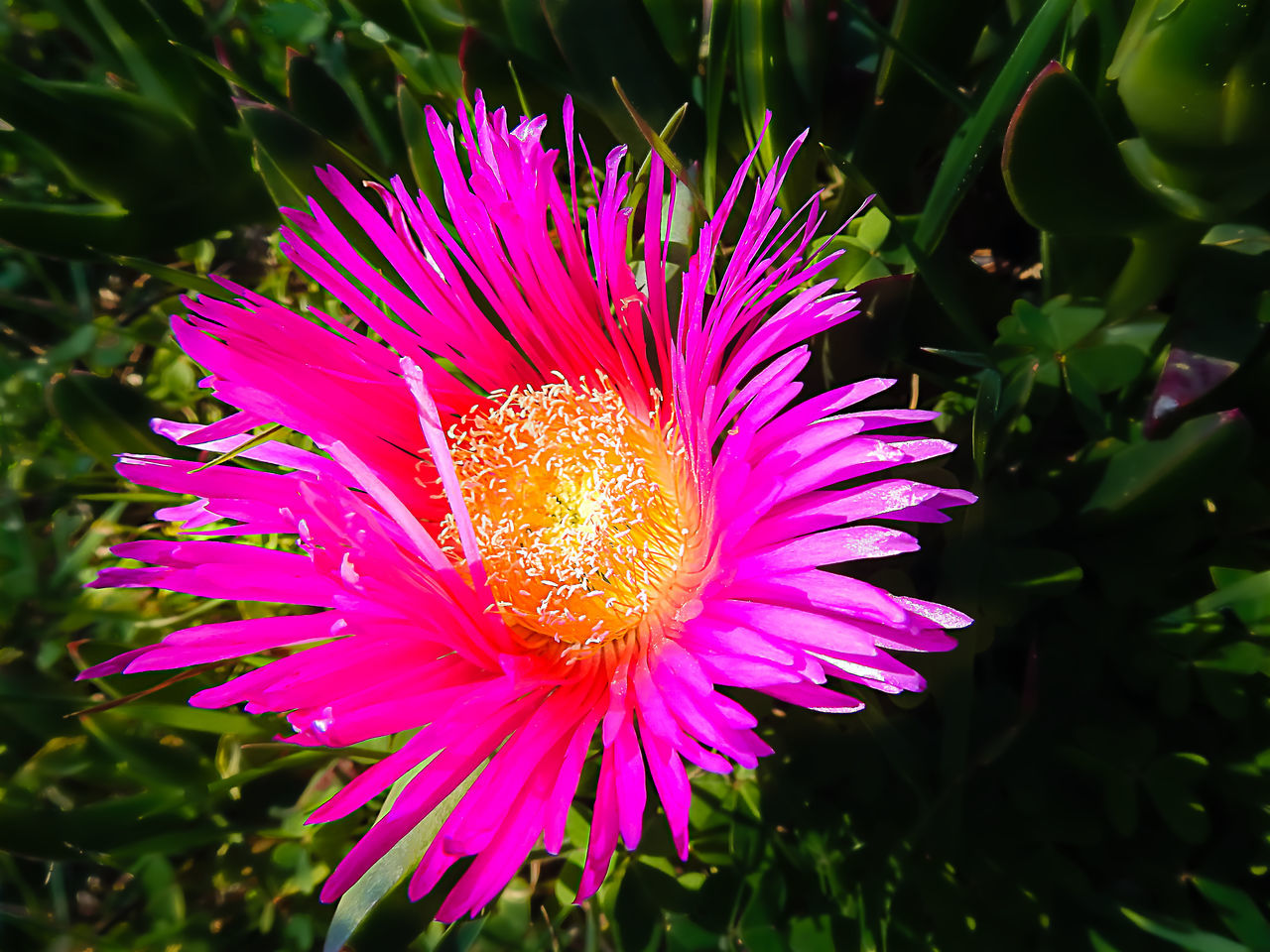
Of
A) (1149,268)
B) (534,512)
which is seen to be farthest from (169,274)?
(1149,268)

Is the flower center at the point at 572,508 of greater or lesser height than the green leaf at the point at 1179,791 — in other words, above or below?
above

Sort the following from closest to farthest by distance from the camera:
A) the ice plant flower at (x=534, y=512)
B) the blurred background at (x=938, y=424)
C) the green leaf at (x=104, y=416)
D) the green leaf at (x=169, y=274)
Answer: the ice plant flower at (x=534, y=512)
the blurred background at (x=938, y=424)
the green leaf at (x=169, y=274)
the green leaf at (x=104, y=416)

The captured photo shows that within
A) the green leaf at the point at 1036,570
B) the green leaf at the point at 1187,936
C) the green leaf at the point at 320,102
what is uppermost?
the green leaf at the point at 320,102

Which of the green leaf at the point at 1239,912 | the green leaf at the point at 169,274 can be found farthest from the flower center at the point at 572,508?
the green leaf at the point at 1239,912

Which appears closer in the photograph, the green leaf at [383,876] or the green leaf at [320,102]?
the green leaf at [383,876]

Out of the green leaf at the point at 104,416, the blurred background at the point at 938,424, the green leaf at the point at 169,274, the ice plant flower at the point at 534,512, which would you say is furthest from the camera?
the green leaf at the point at 104,416

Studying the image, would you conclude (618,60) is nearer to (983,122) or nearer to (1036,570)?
(983,122)

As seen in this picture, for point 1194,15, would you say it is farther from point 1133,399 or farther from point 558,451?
point 558,451

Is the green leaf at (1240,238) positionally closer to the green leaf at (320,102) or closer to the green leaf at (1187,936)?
the green leaf at (1187,936)

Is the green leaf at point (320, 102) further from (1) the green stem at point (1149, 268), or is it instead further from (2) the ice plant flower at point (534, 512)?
(1) the green stem at point (1149, 268)
